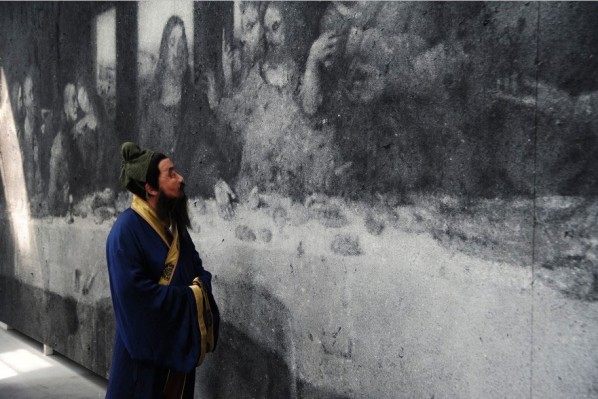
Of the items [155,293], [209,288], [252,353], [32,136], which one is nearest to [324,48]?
[209,288]

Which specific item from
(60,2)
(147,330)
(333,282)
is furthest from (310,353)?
(60,2)

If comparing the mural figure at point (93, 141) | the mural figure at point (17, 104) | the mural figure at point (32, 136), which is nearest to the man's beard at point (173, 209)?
the mural figure at point (93, 141)

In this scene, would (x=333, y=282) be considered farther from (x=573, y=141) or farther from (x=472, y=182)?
(x=573, y=141)

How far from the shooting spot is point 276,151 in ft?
11.3

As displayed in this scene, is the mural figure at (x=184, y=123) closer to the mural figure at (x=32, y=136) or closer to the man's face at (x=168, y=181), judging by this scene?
the man's face at (x=168, y=181)

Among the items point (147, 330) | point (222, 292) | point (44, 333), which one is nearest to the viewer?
point (147, 330)

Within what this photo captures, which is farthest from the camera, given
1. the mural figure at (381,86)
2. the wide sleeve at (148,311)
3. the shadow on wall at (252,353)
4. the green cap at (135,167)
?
the shadow on wall at (252,353)

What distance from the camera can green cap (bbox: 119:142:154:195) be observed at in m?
3.08

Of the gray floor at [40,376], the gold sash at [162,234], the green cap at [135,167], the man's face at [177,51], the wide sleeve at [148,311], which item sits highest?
the man's face at [177,51]

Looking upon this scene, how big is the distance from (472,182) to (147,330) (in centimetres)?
157

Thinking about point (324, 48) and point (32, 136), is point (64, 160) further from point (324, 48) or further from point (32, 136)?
point (324, 48)

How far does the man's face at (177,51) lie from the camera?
412 cm

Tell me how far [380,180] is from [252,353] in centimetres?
137

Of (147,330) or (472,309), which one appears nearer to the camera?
(472,309)
